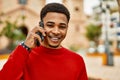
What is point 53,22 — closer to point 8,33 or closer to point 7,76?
point 7,76

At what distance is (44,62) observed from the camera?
3.16 metres

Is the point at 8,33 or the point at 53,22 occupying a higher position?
the point at 53,22

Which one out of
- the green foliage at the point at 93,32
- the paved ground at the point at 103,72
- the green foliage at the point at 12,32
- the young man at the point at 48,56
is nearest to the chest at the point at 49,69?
the young man at the point at 48,56

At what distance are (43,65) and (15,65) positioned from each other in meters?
0.25

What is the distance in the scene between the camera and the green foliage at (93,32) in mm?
60406

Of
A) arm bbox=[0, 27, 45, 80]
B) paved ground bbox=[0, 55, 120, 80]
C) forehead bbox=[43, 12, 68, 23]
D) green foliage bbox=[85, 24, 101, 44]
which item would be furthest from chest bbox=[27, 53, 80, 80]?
green foliage bbox=[85, 24, 101, 44]

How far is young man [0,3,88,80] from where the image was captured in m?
3.07

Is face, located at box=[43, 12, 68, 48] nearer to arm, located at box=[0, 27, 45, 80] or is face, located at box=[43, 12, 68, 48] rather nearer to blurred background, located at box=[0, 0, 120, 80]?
arm, located at box=[0, 27, 45, 80]

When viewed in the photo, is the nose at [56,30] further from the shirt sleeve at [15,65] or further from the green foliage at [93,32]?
the green foliage at [93,32]

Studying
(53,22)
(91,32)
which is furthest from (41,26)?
(91,32)

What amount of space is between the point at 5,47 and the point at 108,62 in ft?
86.2

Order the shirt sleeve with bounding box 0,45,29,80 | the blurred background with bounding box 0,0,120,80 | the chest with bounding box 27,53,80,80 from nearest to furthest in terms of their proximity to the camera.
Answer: the shirt sleeve with bounding box 0,45,29,80 → the chest with bounding box 27,53,80,80 → the blurred background with bounding box 0,0,120,80

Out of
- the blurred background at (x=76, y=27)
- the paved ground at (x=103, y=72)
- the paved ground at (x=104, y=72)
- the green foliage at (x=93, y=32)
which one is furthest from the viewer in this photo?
the green foliage at (x=93, y=32)

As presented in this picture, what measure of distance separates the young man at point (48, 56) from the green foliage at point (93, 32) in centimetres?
5716
